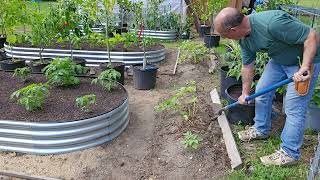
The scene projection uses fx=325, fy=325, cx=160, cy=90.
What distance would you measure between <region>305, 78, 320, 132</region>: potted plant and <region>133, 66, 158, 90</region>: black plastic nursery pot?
9.68 ft

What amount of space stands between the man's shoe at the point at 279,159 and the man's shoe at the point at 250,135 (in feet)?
1.60

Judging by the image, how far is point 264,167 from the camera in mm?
3412

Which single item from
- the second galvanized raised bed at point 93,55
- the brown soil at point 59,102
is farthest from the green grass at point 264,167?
the second galvanized raised bed at point 93,55

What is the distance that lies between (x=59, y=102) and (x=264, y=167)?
2786 mm

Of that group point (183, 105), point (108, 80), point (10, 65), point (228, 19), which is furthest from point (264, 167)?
point (10, 65)

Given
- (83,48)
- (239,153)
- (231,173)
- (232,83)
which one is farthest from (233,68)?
(83,48)

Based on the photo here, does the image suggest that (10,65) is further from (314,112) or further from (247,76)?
(314,112)

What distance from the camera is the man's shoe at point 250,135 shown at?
13.0ft

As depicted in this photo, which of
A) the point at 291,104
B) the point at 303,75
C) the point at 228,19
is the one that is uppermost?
the point at 228,19

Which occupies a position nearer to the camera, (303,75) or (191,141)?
(303,75)

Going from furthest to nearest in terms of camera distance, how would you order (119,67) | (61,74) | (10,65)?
(10,65), (119,67), (61,74)

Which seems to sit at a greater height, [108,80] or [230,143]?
[108,80]

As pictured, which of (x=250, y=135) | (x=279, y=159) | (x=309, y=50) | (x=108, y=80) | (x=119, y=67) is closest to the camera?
(x=309, y=50)

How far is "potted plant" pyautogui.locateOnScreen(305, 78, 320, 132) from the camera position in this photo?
157 inches
